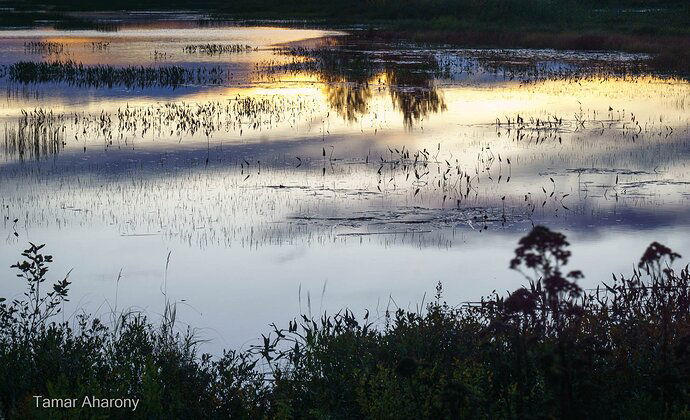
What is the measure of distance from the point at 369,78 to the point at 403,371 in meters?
28.0

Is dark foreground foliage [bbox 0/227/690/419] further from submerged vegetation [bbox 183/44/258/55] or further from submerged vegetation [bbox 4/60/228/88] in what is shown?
submerged vegetation [bbox 183/44/258/55]

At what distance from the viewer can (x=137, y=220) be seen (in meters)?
13.2

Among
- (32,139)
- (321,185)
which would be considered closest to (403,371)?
(321,185)

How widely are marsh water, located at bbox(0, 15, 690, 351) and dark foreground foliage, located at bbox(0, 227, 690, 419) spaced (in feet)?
5.91

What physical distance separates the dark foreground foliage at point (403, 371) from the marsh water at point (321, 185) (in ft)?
5.91

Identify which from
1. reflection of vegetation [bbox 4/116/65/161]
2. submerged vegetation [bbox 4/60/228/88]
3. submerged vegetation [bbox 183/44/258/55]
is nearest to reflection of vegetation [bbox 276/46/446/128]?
submerged vegetation [bbox 183/44/258/55]

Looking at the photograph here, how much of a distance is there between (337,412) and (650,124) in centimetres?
1718

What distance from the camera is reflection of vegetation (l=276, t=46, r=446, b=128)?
83.9 ft

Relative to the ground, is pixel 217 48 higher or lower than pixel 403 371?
higher

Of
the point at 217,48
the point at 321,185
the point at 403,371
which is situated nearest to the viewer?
the point at 403,371

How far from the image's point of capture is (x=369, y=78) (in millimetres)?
33125

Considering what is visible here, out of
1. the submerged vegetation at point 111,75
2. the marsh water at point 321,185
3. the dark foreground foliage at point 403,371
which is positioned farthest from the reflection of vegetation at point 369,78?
the dark foreground foliage at point 403,371

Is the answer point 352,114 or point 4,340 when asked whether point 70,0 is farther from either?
point 4,340

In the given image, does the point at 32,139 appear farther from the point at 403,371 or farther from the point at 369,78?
the point at 403,371
